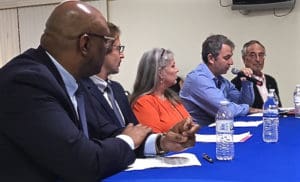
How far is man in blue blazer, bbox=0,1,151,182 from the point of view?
1.27 meters

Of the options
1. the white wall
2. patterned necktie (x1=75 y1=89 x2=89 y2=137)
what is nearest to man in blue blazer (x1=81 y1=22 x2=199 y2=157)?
patterned necktie (x1=75 y1=89 x2=89 y2=137)

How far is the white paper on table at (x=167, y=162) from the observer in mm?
1563

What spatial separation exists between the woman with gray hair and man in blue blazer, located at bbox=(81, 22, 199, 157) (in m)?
0.35

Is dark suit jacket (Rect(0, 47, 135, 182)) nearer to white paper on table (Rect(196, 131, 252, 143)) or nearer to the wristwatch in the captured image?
the wristwatch

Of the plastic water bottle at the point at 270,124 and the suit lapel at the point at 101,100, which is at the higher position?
the suit lapel at the point at 101,100

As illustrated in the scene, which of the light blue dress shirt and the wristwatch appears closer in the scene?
the wristwatch

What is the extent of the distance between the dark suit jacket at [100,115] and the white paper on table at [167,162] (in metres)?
0.11

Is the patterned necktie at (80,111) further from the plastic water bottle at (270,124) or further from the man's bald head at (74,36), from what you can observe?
the plastic water bottle at (270,124)

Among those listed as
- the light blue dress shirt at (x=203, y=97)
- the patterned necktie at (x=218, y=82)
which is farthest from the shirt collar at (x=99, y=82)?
the patterned necktie at (x=218, y=82)

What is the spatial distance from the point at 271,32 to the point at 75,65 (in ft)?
15.2

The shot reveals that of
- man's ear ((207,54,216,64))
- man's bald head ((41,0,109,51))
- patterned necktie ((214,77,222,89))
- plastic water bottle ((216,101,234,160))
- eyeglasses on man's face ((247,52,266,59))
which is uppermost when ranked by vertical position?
man's bald head ((41,0,109,51))

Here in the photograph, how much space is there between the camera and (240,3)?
5582 millimetres

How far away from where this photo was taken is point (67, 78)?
150 cm

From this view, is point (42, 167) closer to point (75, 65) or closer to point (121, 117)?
point (75, 65)
